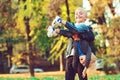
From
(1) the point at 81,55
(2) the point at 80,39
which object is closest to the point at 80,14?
(2) the point at 80,39

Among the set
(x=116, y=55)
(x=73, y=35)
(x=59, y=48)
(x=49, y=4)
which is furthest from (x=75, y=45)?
(x=59, y=48)

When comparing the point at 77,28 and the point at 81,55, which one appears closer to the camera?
the point at 77,28

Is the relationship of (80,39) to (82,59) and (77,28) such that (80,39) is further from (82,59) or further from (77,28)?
(82,59)

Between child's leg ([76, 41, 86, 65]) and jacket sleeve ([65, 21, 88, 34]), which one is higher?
jacket sleeve ([65, 21, 88, 34])

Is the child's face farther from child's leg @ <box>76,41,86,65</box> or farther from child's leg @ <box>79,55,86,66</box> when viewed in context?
child's leg @ <box>79,55,86,66</box>

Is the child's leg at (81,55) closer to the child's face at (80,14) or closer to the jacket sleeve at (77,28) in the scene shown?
the jacket sleeve at (77,28)

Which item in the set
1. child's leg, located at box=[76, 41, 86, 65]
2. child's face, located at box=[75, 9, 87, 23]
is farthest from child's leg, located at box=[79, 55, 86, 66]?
child's face, located at box=[75, 9, 87, 23]

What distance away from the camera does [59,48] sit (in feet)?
93.7

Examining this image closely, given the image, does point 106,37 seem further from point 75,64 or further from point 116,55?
point 75,64

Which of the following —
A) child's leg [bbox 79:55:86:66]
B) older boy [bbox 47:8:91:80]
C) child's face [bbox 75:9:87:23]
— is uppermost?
child's face [bbox 75:9:87:23]

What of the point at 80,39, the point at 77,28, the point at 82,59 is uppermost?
the point at 77,28

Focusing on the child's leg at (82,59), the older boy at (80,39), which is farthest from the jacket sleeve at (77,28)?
the child's leg at (82,59)

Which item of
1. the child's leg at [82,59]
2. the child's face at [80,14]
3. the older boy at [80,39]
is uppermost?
the child's face at [80,14]

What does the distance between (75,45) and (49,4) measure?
19871 mm
